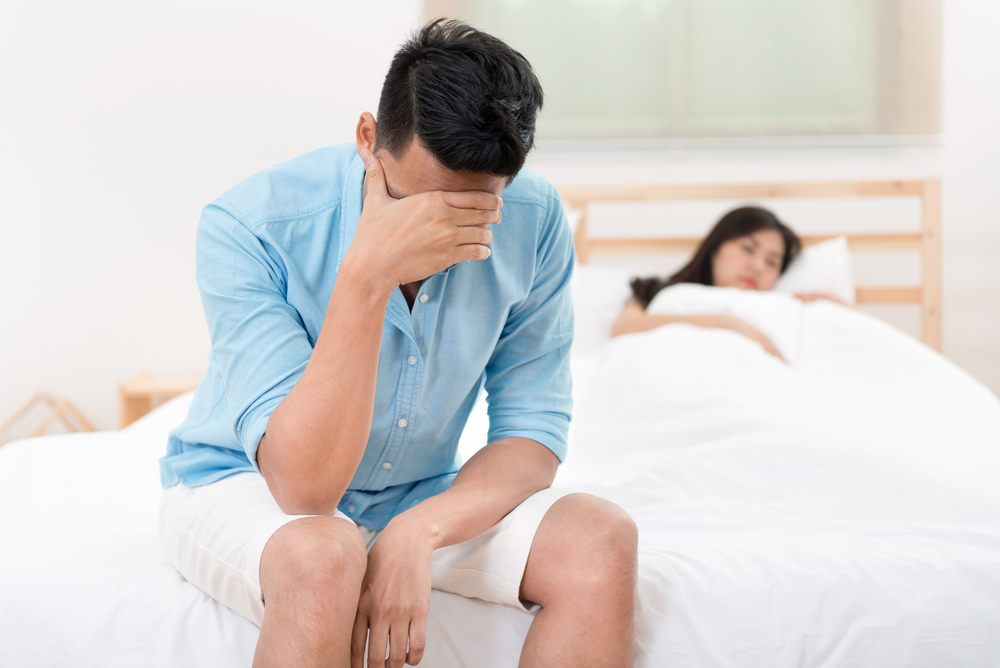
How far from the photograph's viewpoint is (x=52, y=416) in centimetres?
236

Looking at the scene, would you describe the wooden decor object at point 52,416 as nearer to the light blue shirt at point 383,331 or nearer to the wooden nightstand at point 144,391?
the wooden nightstand at point 144,391

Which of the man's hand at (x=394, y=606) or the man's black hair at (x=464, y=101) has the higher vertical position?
the man's black hair at (x=464, y=101)

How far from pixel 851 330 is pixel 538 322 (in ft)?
3.64

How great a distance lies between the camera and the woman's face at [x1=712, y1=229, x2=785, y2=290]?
7.12 feet

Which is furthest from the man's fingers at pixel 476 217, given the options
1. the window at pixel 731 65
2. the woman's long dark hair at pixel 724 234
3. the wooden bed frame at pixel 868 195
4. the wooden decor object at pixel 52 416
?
the wooden decor object at pixel 52 416

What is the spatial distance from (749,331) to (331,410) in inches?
51.5

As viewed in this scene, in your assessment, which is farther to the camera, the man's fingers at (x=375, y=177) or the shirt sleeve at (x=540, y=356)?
the shirt sleeve at (x=540, y=356)

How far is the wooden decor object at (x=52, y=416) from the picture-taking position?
7.84 ft

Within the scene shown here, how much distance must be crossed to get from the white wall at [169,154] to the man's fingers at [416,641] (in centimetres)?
198

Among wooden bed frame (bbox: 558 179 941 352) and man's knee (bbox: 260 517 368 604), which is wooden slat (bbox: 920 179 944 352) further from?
man's knee (bbox: 260 517 368 604)

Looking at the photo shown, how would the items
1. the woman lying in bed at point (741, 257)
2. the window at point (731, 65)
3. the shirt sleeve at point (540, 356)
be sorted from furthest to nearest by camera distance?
the window at point (731, 65)
the woman lying in bed at point (741, 257)
the shirt sleeve at point (540, 356)

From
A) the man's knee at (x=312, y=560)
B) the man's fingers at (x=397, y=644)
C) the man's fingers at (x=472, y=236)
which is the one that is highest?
the man's fingers at (x=472, y=236)

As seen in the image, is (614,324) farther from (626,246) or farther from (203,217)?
(203,217)

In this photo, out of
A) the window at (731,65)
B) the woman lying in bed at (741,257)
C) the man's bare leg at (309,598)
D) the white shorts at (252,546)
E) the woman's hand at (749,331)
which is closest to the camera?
the man's bare leg at (309,598)
